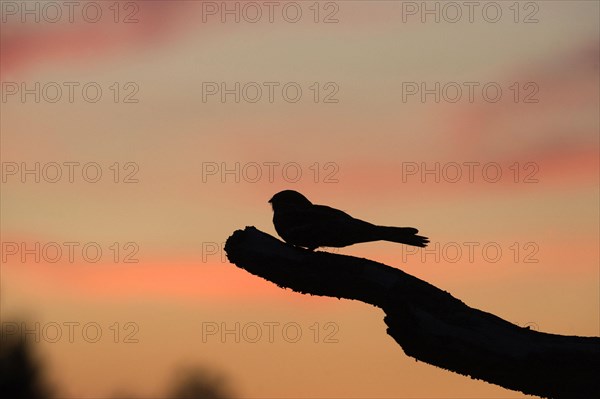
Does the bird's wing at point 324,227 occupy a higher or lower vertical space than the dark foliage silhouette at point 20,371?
higher

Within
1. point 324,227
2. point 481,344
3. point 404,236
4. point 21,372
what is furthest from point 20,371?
point 481,344

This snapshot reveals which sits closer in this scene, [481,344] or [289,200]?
[481,344]

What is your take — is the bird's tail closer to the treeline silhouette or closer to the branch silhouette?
the branch silhouette

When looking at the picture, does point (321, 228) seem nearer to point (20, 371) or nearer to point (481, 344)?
point (481, 344)

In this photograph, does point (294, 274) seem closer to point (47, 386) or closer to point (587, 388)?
point (587, 388)

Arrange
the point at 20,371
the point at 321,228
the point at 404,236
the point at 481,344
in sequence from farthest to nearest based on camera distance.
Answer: the point at 20,371
the point at 321,228
the point at 404,236
the point at 481,344

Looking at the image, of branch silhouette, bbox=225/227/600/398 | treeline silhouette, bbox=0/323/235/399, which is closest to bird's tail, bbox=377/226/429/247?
branch silhouette, bbox=225/227/600/398

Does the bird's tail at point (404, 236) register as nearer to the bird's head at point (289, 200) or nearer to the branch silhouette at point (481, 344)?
the bird's head at point (289, 200)

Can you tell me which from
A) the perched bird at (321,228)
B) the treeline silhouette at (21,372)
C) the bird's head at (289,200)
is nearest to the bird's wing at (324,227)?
the perched bird at (321,228)

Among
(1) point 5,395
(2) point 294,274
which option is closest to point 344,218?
(2) point 294,274
